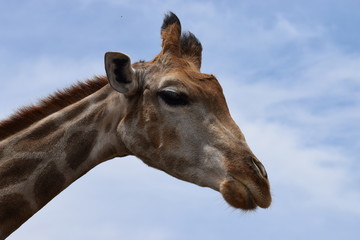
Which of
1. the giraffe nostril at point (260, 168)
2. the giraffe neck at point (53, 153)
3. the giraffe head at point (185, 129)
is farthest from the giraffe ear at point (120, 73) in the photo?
the giraffe nostril at point (260, 168)

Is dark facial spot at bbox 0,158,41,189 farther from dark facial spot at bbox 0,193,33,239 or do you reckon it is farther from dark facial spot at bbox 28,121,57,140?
dark facial spot at bbox 28,121,57,140

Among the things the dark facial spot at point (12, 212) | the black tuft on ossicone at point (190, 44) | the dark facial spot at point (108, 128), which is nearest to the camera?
the dark facial spot at point (12, 212)

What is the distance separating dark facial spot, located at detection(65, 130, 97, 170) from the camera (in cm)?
1139

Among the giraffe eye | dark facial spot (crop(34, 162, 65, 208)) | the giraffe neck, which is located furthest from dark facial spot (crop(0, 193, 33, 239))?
the giraffe eye

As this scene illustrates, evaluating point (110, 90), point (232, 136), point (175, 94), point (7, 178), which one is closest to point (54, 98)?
point (110, 90)

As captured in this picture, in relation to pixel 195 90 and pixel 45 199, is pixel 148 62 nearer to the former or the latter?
pixel 195 90

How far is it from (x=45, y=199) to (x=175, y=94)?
2856 mm

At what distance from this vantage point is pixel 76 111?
11.8 m

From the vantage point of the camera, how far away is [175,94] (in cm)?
1091

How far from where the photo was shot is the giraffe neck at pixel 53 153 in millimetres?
11062

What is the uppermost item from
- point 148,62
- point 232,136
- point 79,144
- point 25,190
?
point 148,62

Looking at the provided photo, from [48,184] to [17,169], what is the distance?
58 centimetres

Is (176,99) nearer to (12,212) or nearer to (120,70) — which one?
(120,70)

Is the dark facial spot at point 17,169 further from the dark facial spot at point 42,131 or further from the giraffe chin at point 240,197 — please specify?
the giraffe chin at point 240,197
